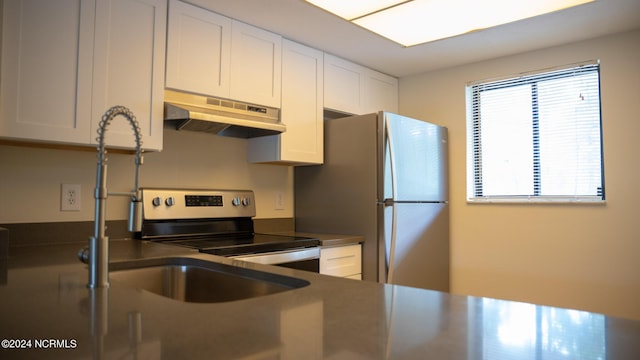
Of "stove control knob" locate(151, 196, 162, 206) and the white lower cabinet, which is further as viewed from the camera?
the white lower cabinet

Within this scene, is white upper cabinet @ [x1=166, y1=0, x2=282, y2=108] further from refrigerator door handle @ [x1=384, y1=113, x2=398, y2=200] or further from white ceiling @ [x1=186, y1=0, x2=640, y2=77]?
refrigerator door handle @ [x1=384, y1=113, x2=398, y2=200]

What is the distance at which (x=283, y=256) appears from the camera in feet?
7.44

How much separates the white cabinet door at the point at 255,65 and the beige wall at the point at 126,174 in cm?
39

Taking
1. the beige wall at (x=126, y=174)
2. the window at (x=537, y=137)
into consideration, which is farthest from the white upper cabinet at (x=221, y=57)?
the window at (x=537, y=137)

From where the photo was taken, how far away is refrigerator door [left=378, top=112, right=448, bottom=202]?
8.89 ft

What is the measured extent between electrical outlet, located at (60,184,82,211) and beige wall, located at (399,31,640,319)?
258 centimetres

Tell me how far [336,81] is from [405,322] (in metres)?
2.52

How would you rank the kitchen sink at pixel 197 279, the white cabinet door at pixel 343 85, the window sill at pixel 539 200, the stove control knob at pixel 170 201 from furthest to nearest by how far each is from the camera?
the white cabinet door at pixel 343 85 → the window sill at pixel 539 200 → the stove control knob at pixel 170 201 → the kitchen sink at pixel 197 279

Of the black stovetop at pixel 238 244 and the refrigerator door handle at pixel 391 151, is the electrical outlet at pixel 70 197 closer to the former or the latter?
the black stovetop at pixel 238 244

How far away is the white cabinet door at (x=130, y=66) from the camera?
1.90 meters

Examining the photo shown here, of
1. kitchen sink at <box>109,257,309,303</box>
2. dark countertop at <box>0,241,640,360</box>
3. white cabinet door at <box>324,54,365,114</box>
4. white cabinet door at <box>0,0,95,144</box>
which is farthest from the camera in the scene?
white cabinet door at <box>324,54,365,114</box>

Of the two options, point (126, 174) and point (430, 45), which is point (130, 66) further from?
point (430, 45)

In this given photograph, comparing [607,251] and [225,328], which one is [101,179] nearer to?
[225,328]

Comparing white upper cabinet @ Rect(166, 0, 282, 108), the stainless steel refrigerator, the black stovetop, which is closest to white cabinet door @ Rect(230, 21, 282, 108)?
white upper cabinet @ Rect(166, 0, 282, 108)
